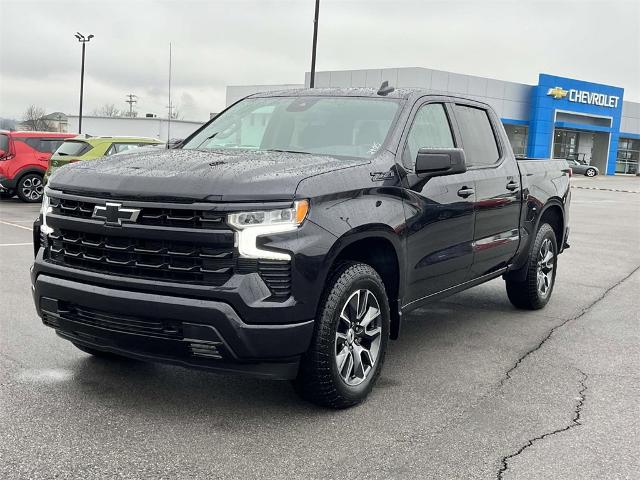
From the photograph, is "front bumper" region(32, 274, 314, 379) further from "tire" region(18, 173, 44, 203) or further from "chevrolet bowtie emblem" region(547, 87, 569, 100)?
"chevrolet bowtie emblem" region(547, 87, 569, 100)

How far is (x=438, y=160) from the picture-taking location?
4.50 m

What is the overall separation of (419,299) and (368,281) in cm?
86

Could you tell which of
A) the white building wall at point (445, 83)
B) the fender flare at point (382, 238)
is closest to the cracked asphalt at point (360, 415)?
the fender flare at point (382, 238)

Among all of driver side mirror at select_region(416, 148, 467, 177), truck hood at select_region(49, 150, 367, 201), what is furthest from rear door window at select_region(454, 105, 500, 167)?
truck hood at select_region(49, 150, 367, 201)

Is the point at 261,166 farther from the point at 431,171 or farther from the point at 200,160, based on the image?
the point at 431,171

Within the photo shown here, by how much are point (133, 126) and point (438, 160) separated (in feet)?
203

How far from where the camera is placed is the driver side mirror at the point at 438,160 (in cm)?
450

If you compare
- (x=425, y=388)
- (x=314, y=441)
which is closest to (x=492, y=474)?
(x=314, y=441)

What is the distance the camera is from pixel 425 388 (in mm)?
4594

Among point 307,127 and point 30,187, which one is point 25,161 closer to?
point 30,187

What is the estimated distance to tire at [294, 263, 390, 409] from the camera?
3.88m

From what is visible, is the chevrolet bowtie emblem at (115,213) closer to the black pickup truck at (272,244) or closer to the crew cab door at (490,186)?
the black pickup truck at (272,244)

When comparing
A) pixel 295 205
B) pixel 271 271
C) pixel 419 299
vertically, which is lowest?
pixel 419 299

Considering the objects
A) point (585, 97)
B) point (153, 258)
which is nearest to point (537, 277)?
point (153, 258)
